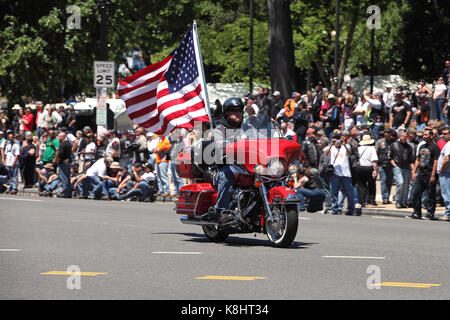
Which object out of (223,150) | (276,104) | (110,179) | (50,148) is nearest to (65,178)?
(110,179)

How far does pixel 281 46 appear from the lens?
3234cm

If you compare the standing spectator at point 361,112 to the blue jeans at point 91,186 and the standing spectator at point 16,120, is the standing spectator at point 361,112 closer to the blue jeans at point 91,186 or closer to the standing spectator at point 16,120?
the blue jeans at point 91,186

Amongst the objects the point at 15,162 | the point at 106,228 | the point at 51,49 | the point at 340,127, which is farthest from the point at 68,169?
the point at 51,49

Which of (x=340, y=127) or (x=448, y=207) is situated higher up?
(x=340, y=127)

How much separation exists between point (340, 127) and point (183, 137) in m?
4.42

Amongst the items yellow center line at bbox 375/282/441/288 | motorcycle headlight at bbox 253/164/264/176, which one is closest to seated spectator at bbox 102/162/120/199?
motorcycle headlight at bbox 253/164/264/176

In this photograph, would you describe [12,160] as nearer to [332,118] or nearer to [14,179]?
[14,179]

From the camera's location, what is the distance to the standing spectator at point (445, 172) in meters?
19.4

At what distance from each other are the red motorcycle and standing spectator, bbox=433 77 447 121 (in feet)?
46.5

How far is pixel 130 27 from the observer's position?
43375 millimetres

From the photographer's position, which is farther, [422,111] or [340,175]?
[422,111]

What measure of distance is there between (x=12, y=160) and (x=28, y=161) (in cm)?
55
